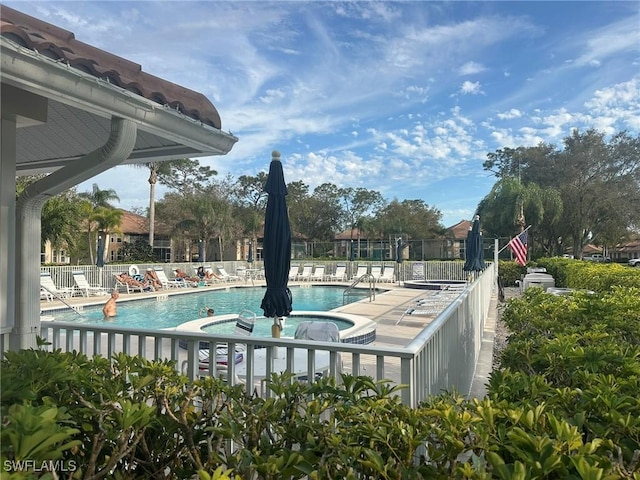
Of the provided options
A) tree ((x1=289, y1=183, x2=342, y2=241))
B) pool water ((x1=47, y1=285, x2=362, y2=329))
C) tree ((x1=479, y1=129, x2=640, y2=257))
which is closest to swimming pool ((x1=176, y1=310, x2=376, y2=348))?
pool water ((x1=47, y1=285, x2=362, y2=329))

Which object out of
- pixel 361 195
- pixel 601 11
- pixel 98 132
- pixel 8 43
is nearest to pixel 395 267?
pixel 601 11

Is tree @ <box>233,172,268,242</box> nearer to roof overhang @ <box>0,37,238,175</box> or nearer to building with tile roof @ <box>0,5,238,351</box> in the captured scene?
roof overhang @ <box>0,37,238,175</box>

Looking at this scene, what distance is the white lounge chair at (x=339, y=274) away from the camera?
2314 centimetres

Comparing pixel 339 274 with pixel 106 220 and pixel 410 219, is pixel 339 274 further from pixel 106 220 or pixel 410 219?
pixel 410 219

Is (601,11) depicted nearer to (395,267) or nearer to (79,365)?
(79,365)

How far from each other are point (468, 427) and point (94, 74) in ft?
8.33

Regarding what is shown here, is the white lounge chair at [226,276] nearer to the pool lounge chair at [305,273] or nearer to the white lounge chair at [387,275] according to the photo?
the pool lounge chair at [305,273]

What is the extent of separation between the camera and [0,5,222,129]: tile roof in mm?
2199

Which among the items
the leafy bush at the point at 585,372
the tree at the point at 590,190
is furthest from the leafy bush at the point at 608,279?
the tree at the point at 590,190

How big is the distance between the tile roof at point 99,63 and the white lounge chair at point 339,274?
2006 cm

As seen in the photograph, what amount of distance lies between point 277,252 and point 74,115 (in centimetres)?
246

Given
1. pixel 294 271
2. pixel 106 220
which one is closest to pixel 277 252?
pixel 294 271

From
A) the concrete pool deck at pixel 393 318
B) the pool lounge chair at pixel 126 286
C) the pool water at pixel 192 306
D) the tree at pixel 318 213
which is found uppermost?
the tree at pixel 318 213

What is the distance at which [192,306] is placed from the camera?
595 inches
